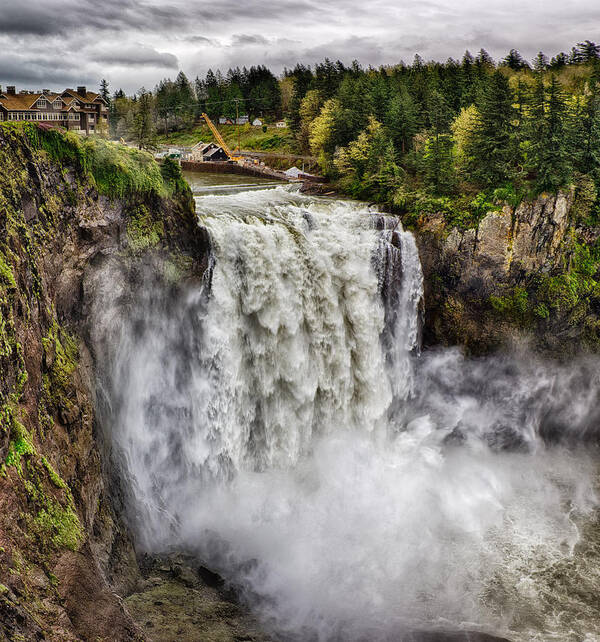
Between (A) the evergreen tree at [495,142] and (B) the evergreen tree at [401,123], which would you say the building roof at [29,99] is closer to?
(B) the evergreen tree at [401,123]

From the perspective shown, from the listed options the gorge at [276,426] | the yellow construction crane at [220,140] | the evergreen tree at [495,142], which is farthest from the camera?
the yellow construction crane at [220,140]

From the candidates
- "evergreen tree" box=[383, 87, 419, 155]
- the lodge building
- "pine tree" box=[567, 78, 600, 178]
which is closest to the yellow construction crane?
"evergreen tree" box=[383, 87, 419, 155]

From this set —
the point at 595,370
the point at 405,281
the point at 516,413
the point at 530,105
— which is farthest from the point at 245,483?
the point at 530,105

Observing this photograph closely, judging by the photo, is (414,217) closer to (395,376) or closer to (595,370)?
(395,376)

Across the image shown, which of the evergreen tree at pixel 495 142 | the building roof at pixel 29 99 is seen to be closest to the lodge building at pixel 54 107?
the building roof at pixel 29 99

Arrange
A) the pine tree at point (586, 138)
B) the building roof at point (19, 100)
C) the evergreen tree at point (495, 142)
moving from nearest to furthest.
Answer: the building roof at point (19, 100) → the evergreen tree at point (495, 142) → the pine tree at point (586, 138)

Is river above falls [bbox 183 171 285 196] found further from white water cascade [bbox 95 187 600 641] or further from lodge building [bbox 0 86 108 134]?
lodge building [bbox 0 86 108 134]

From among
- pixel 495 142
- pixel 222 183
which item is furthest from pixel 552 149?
pixel 222 183
